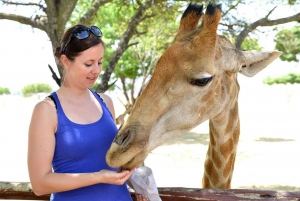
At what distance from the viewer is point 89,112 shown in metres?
2.39

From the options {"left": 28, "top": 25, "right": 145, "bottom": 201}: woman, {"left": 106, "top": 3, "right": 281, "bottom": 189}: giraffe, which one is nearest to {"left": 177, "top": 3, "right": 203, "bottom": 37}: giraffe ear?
{"left": 106, "top": 3, "right": 281, "bottom": 189}: giraffe

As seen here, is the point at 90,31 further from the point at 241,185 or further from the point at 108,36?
the point at 108,36

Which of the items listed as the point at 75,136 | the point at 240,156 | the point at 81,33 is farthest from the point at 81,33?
the point at 240,156

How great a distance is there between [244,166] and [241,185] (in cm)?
209

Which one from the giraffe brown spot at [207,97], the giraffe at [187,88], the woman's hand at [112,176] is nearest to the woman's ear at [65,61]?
the giraffe at [187,88]

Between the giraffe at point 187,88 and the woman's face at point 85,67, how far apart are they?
1.11 ft

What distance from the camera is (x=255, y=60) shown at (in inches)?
122

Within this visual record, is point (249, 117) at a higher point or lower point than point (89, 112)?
lower

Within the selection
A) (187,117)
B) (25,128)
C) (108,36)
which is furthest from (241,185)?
(108,36)

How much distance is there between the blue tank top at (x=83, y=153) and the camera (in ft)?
7.28

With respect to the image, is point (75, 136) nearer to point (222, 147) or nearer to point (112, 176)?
point (112, 176)

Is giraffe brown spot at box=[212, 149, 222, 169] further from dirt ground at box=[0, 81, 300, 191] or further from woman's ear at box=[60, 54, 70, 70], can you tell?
dirt ground at box=[0, 81, 300, 191]

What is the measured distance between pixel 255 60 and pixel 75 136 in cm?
151

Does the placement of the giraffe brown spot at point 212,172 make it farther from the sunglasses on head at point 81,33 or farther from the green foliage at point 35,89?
the green foliage at point 35,89
